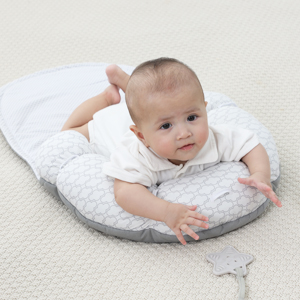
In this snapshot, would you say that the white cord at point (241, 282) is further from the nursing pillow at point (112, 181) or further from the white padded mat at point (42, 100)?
the white padded mat at point (42, 100)

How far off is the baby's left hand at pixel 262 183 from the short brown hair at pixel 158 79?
0.79 feet

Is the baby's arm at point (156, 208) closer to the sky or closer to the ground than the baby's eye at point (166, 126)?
closer to the ground

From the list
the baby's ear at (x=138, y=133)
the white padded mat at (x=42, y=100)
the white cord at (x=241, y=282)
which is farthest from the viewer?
the white padded mat at (x=42, y=100)

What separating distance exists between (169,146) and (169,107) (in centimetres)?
8

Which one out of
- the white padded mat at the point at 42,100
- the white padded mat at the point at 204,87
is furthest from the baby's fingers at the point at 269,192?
the white padded mat at the point at 42,100

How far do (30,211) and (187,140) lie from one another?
0.47 metres

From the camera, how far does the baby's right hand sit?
3.14ft

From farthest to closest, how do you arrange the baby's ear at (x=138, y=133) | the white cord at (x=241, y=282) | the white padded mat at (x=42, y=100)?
the white padded mat at (x=42, y=100) → the baby's ear at (x=138, y=133) → the white cord at (x=241, y=282)

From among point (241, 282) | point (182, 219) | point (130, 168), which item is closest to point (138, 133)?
point (130, 168)

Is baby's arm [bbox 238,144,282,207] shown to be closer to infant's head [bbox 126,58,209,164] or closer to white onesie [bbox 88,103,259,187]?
white onesie [bbox 88,103,259,187]

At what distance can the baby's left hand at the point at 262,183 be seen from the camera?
0.98 meters

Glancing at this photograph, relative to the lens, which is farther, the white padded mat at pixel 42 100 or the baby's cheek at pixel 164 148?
the white padded mat at pixel 42 100

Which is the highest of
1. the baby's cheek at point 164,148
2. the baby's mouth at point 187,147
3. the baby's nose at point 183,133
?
the baby's nose at point 183,133

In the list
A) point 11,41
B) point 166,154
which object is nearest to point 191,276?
point 166,154
